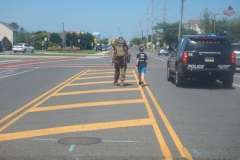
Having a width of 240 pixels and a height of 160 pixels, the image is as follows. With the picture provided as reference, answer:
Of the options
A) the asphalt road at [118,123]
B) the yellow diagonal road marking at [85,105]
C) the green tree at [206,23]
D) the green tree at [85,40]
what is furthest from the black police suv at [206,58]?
the green tree at [85,40]

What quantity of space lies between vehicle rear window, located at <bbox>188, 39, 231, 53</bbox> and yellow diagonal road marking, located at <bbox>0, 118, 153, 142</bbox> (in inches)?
303

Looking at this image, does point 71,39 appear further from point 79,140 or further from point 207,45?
point 79,140

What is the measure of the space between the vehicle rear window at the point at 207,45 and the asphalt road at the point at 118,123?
160 cm

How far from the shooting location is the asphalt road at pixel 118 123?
8.08 m

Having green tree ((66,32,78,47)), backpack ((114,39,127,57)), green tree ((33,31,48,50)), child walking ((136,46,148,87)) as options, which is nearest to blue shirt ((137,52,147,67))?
child walking ((136,46,148,87))

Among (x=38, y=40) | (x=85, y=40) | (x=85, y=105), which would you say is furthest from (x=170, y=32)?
(x=85, y=105)

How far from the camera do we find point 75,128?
10.1 meters

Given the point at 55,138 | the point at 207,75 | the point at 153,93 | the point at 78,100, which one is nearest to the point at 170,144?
the point at 55,138

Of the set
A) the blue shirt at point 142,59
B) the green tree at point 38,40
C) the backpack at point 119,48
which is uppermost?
the backpack at point 119,48

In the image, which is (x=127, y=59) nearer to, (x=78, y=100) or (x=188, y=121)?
(x=78, y=100)

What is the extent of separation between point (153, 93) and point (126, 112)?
178 inches

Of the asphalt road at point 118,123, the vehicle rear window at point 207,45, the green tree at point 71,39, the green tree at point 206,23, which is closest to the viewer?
the asphalt road at point 118,123

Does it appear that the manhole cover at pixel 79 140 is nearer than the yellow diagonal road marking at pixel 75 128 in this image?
Yes

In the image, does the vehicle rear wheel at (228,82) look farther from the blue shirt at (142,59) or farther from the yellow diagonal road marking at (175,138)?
the yellow diagonal road marking at (175,138)
